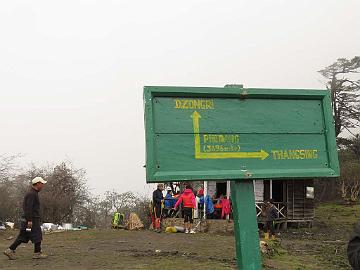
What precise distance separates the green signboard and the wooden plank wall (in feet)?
60.5

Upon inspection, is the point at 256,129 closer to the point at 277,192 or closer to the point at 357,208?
the point at 277,192

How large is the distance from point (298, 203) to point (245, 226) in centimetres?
1904

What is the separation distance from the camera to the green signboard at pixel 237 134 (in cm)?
339

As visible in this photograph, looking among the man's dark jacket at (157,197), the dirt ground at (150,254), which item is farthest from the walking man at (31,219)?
the man's dark jacket at (157,197)

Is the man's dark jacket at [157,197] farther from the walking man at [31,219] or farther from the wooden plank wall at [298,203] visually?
the walking man at [31,219]

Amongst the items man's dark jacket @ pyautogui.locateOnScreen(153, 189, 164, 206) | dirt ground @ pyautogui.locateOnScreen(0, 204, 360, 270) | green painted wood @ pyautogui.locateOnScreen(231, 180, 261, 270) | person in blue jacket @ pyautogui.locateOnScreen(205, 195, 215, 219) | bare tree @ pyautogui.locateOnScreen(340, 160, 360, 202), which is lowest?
dirt ground @ pyautogui.locateOnScreen(0, 204, 360, 270)

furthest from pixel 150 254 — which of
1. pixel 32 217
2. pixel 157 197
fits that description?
pixel 157 197

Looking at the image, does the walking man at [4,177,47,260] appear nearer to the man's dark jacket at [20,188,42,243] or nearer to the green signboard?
the man's dark jacket at [20,188,42,243]

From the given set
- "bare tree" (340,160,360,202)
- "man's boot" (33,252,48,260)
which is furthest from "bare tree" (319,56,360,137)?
"man's boot" (33,252,48,260)

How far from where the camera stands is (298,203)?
71.7 feet

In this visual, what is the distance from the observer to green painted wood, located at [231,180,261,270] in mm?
3564

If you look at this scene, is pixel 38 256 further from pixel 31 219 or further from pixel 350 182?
pixel 350 182

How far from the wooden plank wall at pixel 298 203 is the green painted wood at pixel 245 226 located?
18.6m

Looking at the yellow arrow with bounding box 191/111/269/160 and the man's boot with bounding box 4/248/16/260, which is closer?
the yellow arrow with bounding box 191/111/269/160
